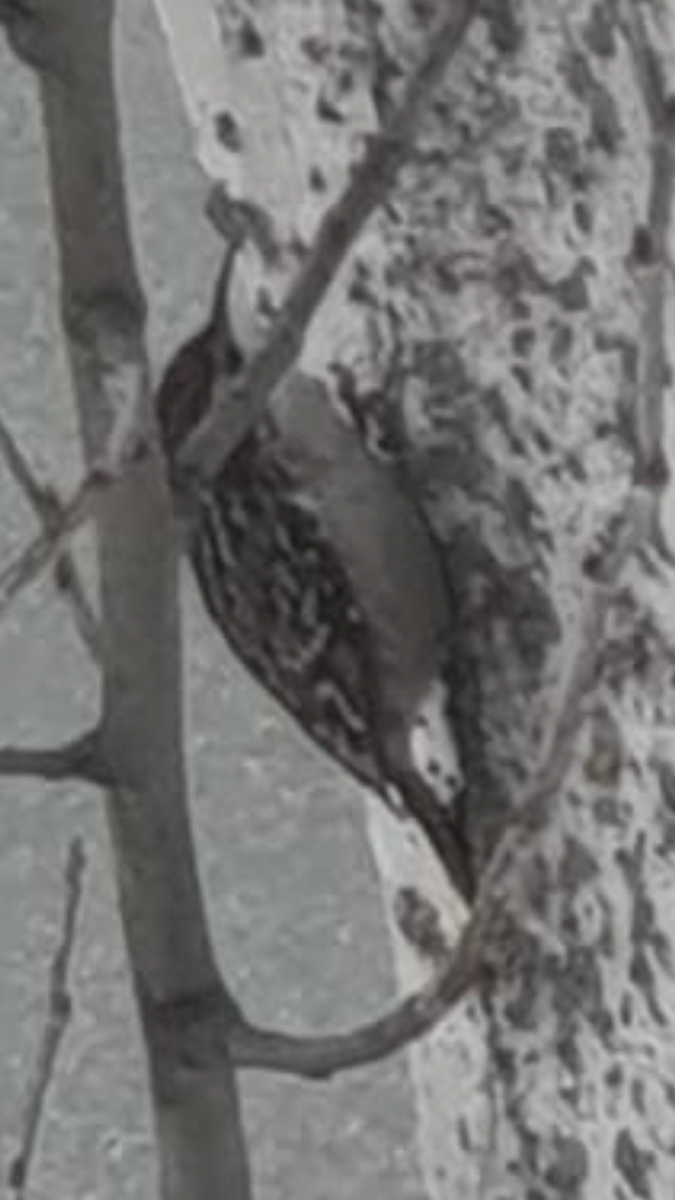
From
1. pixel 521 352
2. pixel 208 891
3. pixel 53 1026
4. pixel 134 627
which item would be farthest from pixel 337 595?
pixel 208 891

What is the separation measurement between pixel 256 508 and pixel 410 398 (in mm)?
53

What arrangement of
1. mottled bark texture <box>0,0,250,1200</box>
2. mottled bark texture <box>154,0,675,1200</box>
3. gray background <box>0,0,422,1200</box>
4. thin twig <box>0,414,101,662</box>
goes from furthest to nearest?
gray background <box>0,0,422,1200</box> → mottled bark texture <box>154,0,675,1200</box> → thin twig <box>0,414,101,662</box> → mottled bark texture <box>0,0,250,1200</box>

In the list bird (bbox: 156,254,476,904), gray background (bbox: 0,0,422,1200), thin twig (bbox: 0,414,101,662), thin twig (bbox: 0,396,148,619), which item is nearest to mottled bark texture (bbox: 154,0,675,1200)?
bird (bbox: 156,254,476,904)

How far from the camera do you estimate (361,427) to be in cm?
127

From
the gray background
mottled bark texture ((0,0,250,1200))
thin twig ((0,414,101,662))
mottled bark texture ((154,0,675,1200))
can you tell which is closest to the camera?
mottled bark texture ((0,0,250,1200))

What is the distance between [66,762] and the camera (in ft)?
3.27

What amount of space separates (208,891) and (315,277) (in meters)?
2.35

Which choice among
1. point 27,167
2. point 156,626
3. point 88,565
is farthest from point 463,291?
point 27,167


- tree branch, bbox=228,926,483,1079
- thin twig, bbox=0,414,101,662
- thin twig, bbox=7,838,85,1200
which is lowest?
thin twig, bbox=7,838,85,1200

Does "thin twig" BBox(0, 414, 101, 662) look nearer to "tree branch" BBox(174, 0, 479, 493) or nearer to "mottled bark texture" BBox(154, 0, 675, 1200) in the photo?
"tree branch" BBox(174, 0, 479, 493)

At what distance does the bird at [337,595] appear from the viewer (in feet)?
4.11

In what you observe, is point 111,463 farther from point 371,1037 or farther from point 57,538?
point 371,1037

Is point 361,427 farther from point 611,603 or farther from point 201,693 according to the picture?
point 201,693

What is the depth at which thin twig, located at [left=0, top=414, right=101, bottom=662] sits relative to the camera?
1030mm
